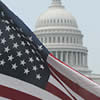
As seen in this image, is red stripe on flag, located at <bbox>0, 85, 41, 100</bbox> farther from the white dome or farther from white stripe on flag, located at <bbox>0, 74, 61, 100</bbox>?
the white dome

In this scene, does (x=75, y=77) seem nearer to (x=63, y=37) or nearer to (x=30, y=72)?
(x=30, y=72)

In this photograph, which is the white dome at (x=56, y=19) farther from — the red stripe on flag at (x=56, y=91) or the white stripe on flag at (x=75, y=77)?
the red stripe on flag at (x=56, y=91)

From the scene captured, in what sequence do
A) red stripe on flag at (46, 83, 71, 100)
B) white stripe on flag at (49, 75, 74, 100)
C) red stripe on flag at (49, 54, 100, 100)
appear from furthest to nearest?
red stripe on flag at (49, 54, 100, 100) < white stripe on flag at (49, 75, 74, 100) < red stripe on flag at (46, 83, 71, 100)

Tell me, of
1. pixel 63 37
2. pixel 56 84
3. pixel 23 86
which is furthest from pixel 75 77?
pixel 63 37

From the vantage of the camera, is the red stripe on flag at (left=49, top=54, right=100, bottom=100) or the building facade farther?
the building facade

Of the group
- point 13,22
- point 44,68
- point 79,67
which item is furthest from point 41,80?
point 79,67

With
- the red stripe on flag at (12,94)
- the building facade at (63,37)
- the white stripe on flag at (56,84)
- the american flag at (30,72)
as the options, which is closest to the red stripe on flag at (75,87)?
the american flag at (30,72)

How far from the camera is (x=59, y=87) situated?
9781 millimetres

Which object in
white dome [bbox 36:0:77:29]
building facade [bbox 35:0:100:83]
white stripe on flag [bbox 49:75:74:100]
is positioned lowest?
white stripe on flag [bbox 49:75:74:100]

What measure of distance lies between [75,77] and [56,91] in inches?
17.0

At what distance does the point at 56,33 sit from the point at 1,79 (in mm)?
133866

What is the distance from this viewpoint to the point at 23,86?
30.9 feet

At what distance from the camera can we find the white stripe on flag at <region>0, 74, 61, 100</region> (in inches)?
368

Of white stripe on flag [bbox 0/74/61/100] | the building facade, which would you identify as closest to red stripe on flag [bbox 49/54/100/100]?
white stripe on flag [bbox 0/74/61/100]
